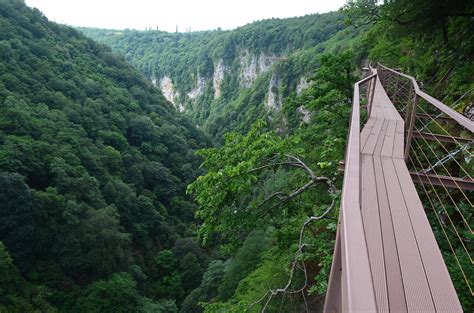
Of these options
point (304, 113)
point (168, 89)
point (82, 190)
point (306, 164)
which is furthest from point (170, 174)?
point (168, 89)

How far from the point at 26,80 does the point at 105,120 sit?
898cm

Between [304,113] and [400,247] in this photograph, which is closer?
[400,247]

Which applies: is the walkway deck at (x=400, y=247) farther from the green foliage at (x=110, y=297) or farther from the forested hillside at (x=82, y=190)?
the green foliage at (x=110, y=297)

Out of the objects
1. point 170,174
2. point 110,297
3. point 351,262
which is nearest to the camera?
point 351,262

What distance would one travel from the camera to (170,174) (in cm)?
3984

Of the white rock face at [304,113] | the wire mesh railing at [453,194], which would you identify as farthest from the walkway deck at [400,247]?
the white rock face at [304,113]

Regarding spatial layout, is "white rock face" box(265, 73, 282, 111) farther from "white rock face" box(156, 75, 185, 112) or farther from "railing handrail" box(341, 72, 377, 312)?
"railing handrail" box(341, 72, 377, 312)

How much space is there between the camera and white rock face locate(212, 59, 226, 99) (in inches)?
4422

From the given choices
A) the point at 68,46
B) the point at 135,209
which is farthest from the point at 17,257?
the point at 68,46

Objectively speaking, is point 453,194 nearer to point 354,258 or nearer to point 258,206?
point 258,206

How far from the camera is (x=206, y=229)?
445cm

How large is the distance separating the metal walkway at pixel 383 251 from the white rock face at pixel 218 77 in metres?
110

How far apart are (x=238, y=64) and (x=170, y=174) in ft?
251

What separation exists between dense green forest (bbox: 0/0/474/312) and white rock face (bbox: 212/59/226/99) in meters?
40.6
